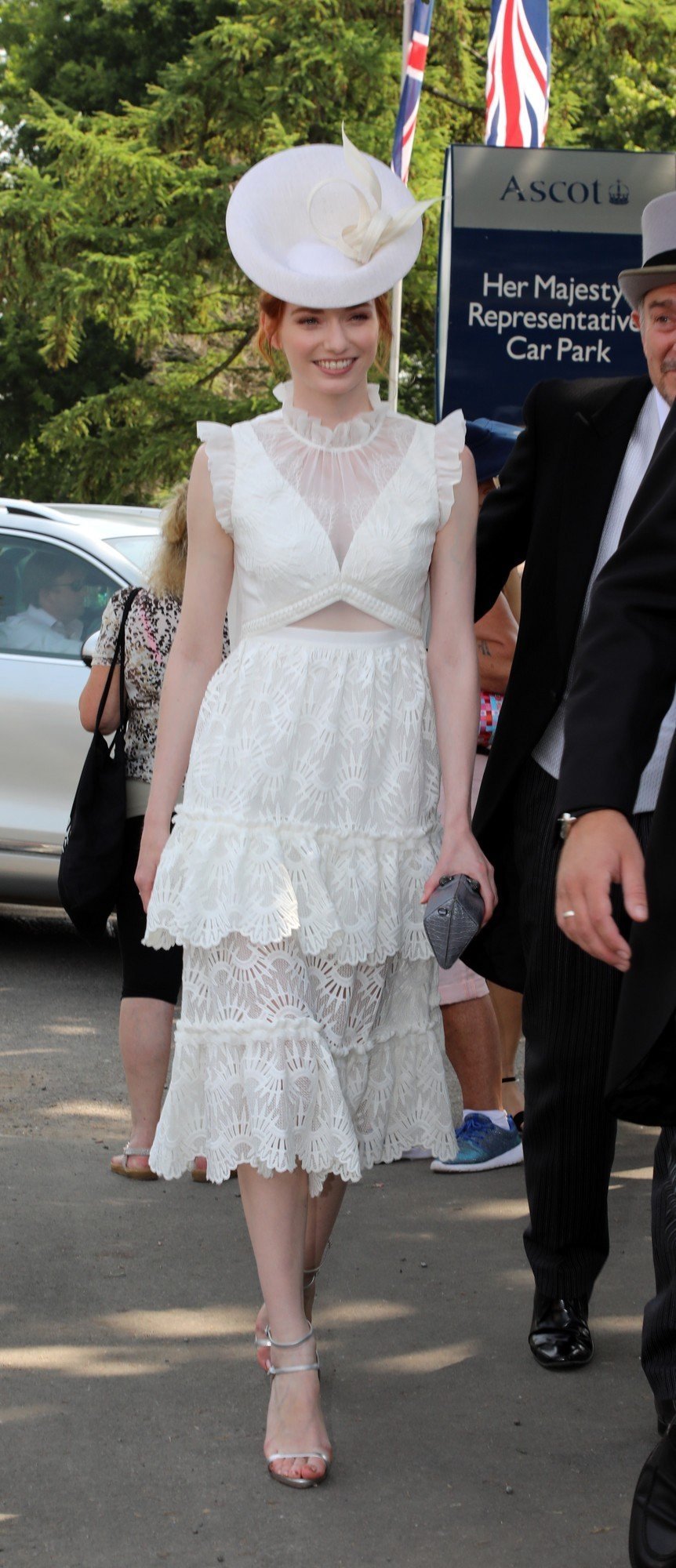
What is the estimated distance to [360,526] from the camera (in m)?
3.24

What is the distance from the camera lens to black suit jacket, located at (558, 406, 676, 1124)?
89.3 inches

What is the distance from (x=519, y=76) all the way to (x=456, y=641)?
8926mm

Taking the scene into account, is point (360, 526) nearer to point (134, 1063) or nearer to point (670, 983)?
point (670, 983)

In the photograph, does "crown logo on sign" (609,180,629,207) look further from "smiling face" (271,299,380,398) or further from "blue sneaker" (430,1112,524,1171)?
"smiling face" (271,299,380,398)

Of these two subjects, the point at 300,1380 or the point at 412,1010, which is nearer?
the point at 300,1380

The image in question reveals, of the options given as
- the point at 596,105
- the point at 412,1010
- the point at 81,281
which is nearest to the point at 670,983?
the point at 412,1010

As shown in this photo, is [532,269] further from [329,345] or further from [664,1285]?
[664,1285]

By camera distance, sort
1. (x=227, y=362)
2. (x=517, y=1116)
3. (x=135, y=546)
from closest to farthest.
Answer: (x=517, y=1116) < (x=135, y=546) < (x=227, y=362)

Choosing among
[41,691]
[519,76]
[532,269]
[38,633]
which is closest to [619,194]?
[532,269]

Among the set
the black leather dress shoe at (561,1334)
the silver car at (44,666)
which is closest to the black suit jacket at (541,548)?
the black leather dress shoe at (561,1334)

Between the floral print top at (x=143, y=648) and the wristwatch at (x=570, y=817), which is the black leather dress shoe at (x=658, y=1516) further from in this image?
the floral print top at (x=143, y=648)

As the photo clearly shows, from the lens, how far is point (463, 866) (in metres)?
3.17

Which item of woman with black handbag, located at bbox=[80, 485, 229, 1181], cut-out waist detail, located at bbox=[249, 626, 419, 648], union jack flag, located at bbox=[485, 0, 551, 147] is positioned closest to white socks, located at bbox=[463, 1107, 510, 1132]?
woman with black handbag, located at bbox=[80, 485, 229, 1181]

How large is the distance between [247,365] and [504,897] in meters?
20.3
